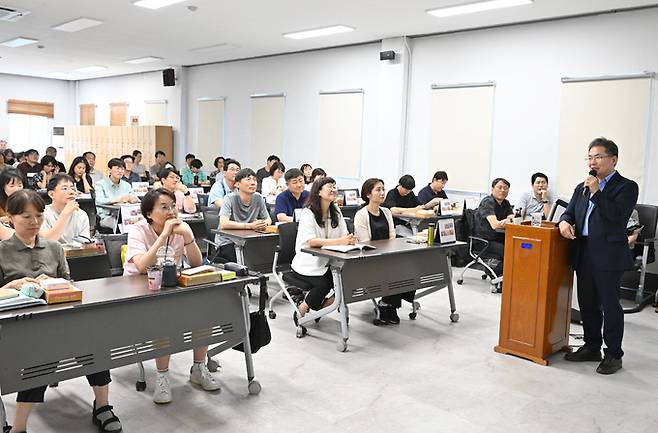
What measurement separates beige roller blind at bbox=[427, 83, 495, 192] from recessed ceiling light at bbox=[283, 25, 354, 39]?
1.54 metres

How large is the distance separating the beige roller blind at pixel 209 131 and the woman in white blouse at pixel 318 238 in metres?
7.85

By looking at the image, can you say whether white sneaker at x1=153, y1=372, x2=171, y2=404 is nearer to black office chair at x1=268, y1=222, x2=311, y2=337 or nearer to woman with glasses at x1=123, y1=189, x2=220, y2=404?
woman with glasses at x1=123, y1=189, x2=220, y2=404

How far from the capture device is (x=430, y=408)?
337cm

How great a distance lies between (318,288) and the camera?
447 centimetres

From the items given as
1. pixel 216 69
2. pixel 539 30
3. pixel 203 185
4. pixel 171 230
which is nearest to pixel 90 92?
pixel 216 69

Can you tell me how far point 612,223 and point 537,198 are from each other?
3.41 meters

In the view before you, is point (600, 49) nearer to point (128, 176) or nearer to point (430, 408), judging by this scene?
point (430, 408)

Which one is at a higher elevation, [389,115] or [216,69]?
[216,69]

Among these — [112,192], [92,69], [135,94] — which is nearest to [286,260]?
[112,192]

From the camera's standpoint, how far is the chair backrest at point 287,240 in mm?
4910

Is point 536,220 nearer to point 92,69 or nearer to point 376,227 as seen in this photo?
point 376,227

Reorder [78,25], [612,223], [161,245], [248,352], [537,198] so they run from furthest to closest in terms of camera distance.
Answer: [78,25]
[537,198]
[612,223]
[248,352]
[161,245]

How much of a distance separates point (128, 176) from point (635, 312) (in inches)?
287

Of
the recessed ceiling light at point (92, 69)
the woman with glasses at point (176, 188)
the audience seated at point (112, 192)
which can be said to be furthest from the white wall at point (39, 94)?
the woman with glasses at point (176, 188)
